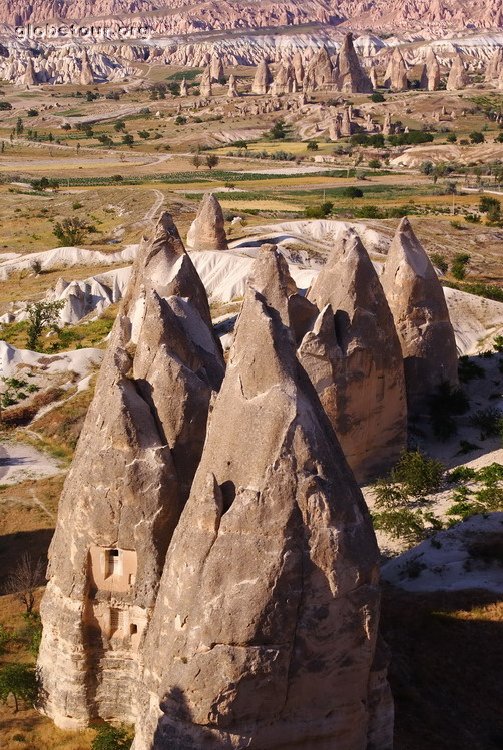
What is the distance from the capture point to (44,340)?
3669 cm

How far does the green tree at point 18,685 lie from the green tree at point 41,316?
24.4 metres

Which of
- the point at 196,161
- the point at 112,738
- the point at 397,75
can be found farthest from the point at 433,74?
the point at 112,738

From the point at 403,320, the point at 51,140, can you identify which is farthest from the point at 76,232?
the point at 51,140

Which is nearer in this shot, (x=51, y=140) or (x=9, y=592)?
(x=9, y=592)

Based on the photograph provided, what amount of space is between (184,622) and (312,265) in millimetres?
30317

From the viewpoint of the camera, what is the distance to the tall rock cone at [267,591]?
948cm

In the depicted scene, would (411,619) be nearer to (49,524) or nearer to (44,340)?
(49,524)

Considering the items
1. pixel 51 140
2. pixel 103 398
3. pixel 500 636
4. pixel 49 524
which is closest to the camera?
pixel 103 398

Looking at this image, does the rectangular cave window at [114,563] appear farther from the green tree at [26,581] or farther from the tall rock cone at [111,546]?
the green tree at [26,581]

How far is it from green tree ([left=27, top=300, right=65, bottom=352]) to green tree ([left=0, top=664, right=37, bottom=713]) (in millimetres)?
24417

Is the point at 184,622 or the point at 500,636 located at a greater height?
the point at 184,622

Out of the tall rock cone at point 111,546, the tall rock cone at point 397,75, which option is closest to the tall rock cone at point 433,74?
the tall rock cone at point 397,75

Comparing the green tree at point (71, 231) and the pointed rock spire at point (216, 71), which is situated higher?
the pointed rock spire at point (216, 71)

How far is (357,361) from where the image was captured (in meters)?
20.8
